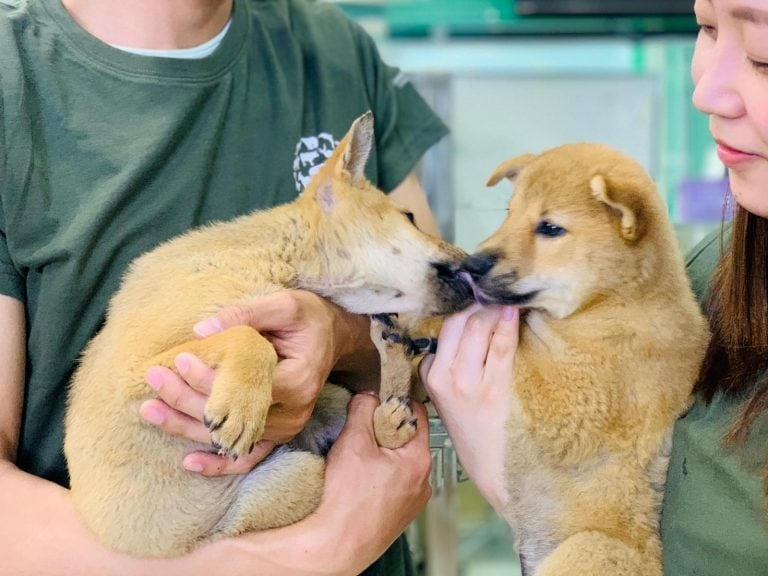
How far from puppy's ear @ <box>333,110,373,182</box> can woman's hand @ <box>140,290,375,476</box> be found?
29cm

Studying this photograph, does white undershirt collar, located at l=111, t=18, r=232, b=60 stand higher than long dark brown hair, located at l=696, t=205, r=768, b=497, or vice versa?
white undershirt collar, located at l=111, t=18, r=232, b=60

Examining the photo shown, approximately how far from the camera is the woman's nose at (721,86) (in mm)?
1261

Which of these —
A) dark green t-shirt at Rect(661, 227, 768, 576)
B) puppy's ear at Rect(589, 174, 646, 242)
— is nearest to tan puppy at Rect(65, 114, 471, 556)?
puppy's ear at Rect(589, 174, 646, 242)

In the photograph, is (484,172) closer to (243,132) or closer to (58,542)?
(243,132)

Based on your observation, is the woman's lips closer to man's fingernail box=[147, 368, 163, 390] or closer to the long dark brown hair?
the long dark brown hair

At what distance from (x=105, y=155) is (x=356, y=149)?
49 centimetres

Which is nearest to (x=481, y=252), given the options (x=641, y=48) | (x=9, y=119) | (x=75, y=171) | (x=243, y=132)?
(x=243, y=132)

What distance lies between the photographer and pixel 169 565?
59.3 inches

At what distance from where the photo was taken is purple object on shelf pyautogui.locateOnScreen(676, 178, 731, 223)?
16.0 feet

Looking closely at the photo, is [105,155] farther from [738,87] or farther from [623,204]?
[738,87]

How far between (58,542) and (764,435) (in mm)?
1201

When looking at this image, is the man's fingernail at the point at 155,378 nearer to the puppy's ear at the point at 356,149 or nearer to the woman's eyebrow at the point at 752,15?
the puppy's ear at the point at 356,149

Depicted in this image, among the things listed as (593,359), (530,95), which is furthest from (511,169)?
(530,95)

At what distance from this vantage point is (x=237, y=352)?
1.40 meters
